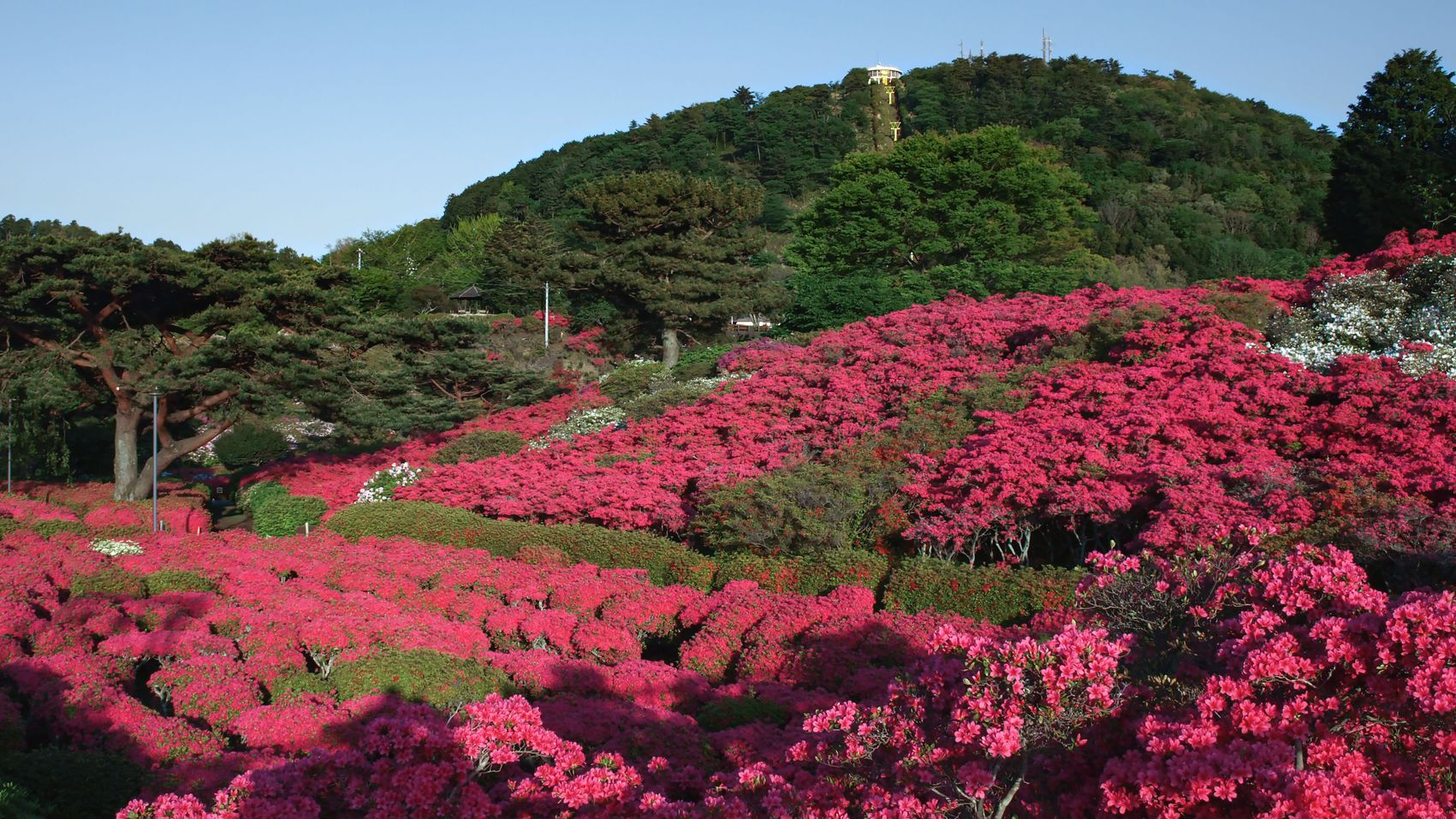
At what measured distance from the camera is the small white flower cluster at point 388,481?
54.5 feet

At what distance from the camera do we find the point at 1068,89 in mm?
67562

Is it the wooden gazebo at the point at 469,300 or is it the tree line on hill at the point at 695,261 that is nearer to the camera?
the tree line on hill at the point at 695,261

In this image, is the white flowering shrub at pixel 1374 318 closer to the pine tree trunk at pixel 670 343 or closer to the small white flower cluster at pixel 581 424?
the small white flower cluster at pixel 581 424

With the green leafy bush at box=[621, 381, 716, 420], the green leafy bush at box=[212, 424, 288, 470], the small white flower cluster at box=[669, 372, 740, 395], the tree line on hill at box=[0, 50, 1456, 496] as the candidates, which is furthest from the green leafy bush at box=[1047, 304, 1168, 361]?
the green leafy bush at box=[212, 424, 288, 470]

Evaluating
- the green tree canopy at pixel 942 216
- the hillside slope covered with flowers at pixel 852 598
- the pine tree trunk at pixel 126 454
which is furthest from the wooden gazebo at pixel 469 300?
the pine tree trunk at pixel 126 454

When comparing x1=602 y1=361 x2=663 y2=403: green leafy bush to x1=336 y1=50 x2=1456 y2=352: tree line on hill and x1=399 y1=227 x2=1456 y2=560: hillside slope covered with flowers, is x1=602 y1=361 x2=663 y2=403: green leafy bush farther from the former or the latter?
x1=336 y1=50 x2=1456 y2=352: tree line on hill

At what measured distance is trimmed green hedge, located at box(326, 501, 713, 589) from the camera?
11.3m

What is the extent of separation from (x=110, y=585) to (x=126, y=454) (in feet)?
27.0

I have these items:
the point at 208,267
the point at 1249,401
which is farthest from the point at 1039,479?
the point at 208,267

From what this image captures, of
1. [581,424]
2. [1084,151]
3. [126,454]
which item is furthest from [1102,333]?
[1084,151]

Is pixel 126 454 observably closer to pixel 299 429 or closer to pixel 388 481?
pixel 388 481

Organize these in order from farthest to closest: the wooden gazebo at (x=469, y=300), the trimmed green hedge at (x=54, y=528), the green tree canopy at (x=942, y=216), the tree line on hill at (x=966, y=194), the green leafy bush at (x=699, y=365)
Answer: the wooden gazebo at (x=469, y=300) → the green tree canopy at (x=942, y=216) → the tree line on hill at (x=966, y=194) → the green leafy bush at (x=699, y=365) → the trimmed green hedge at (x=54, y=528)

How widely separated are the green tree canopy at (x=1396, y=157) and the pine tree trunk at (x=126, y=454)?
21937 millimetres

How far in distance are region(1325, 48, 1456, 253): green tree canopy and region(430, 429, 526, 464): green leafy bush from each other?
16.0 meters
